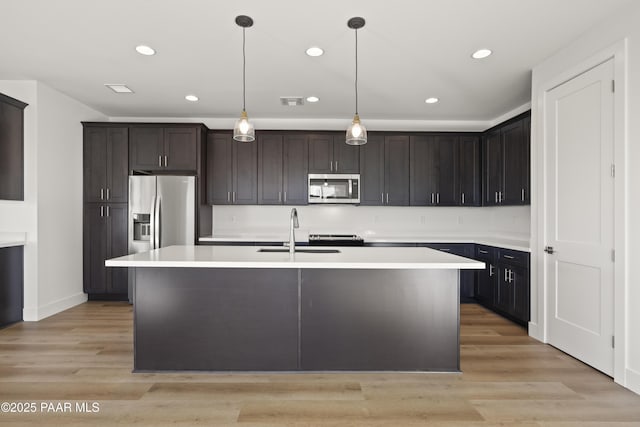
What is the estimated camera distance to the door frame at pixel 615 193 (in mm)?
2494

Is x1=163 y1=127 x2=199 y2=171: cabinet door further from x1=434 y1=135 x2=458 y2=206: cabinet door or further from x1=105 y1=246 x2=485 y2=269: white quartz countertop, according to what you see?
x1=434 y1=135 x2=458 y2=206: cabinet door

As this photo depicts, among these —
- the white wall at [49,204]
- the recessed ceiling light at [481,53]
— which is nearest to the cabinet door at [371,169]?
the recessed ceiling light at [481,53]

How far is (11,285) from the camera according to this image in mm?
3824

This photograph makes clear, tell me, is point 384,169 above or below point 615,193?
above

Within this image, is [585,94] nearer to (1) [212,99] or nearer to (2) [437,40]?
(2) [437,40]

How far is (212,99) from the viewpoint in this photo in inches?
177

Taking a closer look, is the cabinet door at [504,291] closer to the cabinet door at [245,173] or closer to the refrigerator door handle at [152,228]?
the cabinet door at [245,173]

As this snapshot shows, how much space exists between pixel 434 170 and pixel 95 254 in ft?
15.4

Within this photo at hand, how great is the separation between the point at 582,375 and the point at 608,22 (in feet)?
8.33

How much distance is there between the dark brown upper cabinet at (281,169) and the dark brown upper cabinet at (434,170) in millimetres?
1555

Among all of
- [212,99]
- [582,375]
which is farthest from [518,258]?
[212,99]

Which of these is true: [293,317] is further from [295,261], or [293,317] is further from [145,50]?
[145,50]

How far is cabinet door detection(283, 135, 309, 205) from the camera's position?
16.9ft

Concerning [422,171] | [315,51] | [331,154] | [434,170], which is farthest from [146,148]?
[434,170]
